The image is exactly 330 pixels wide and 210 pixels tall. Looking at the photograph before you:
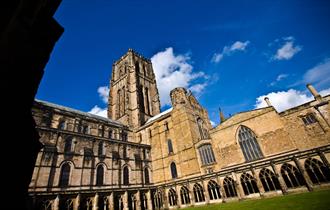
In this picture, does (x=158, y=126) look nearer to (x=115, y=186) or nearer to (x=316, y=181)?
(x=115, y=186)

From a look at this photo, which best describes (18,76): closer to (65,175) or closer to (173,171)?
(65,175)

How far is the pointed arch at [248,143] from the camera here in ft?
69.2

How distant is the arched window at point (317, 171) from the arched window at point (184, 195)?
13816 mm

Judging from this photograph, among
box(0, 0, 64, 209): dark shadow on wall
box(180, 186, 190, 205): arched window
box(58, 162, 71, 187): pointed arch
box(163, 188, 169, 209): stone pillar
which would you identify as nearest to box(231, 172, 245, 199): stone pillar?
box(180, 186, 190, 205): arched window

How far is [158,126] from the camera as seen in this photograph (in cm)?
3250

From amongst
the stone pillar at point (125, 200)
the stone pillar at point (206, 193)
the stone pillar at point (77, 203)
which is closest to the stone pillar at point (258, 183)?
the stone pillar at point (206, 193)

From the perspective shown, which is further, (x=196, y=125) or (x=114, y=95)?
(x=114, y=95)

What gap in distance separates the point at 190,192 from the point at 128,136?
56.1ft

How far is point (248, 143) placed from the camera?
2191cm

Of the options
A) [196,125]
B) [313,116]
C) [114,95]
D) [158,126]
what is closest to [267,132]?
[313,116]

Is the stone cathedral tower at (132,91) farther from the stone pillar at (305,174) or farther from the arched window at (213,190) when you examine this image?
the stone pillar at (305,174)

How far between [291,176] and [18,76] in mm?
22215

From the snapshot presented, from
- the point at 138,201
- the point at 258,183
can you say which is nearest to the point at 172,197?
the point at 138,201

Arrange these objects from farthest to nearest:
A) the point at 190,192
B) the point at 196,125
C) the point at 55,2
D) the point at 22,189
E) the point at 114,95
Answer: the point at 114,95, the point at 196,125, the point at 190,192, the point at 55,2, the point at 22,189
